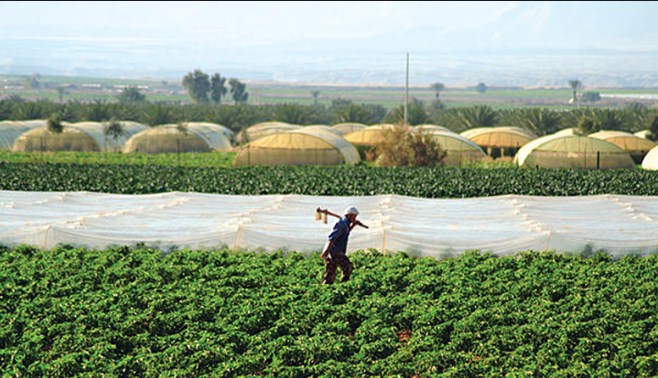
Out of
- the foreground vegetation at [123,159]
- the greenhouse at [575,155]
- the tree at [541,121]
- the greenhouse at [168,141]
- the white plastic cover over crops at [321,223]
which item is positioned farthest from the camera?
the tree at [541,121]

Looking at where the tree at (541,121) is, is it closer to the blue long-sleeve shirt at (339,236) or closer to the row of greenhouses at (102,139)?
the row of greenhouses at (102,139)

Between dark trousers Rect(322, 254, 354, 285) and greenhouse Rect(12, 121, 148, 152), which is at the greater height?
greenhouse Rect(12, 121, 148, 152)

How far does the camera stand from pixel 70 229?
63.4ft

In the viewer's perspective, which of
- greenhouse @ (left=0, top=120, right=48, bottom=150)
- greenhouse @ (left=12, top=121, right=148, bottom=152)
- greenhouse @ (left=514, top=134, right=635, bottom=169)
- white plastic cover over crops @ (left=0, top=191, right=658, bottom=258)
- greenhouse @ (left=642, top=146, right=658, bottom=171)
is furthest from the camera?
greenhouse @ (left=0, top=120, right=48, bottom=150)

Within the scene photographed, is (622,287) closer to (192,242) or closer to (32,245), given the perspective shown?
(192,242)

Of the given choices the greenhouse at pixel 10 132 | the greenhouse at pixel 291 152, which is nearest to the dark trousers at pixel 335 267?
the greenhouse at pixel 291 152

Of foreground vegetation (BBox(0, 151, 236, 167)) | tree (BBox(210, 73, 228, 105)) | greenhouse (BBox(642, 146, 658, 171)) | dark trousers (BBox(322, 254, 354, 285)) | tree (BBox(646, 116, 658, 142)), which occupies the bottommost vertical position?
dark trousers (BBox(322, 254, 354, 285))

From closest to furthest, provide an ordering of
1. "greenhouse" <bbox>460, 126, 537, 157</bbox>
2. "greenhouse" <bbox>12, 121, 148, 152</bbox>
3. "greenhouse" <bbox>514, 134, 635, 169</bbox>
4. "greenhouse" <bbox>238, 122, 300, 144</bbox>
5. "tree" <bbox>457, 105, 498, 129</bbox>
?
"greenhouse" <bbox>514, 134, 635, 169</bbox>, "greenhouse" <bbox>12, 121, 148, 152</bbox>, "greenhouse" <bbox>460, 126, 537, 157</bbox>, "greenhouse" <bbox>238, 122, 300, 144</bbox>, "tree" <bbox>457, 105, 498, 129</bbox>

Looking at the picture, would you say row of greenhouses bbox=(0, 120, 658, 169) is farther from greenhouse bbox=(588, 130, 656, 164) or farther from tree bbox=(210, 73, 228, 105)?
tree bbox=(210, 73, 228, 105)

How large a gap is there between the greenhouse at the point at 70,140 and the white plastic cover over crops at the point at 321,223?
28.4m

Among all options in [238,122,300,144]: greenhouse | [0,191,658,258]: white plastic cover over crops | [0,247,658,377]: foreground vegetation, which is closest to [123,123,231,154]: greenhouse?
[238,122,300,144]: greenhouse

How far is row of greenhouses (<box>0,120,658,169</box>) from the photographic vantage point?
42.5 meters

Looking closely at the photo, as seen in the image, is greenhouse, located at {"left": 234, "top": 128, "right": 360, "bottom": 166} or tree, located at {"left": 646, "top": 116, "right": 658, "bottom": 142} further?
tree, located at {"left": 646, "top": 116, "right": 658, "bottom": 142}

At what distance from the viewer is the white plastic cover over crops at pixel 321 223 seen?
18.6 metres
